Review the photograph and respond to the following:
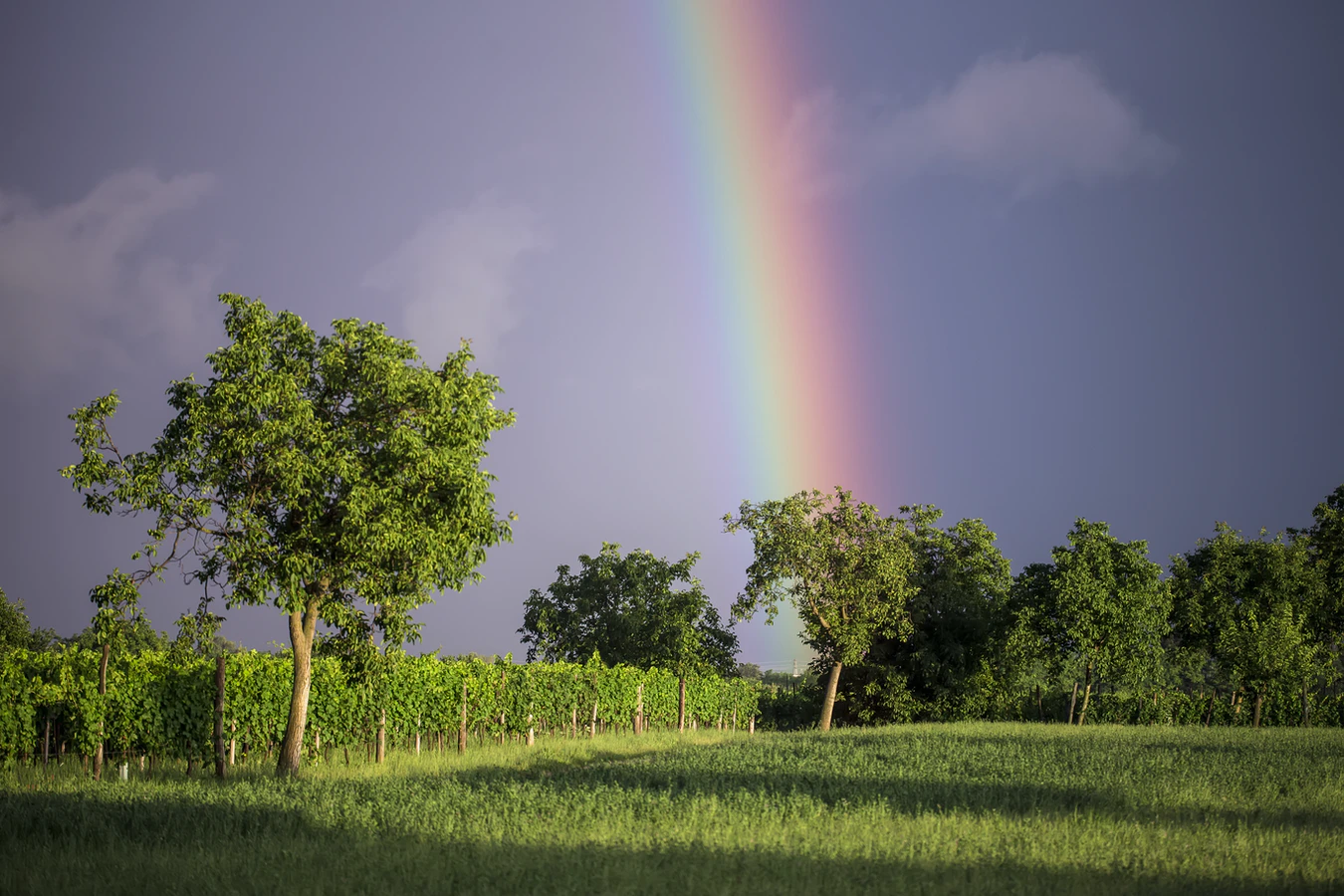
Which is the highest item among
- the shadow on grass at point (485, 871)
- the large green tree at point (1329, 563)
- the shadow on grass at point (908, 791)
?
the large green tree at point (1329, 563)

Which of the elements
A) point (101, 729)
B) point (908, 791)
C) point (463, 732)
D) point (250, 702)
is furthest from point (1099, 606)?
point (101, 729)

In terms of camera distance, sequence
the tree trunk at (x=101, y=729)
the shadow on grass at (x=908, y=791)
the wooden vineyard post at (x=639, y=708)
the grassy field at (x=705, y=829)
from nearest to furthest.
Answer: the grassy field at (x=705, y=829) < the shadow on grass at (x=908, y=791) < the tree trunk at (x=101, y=729) < the wooden vineyard post at (x=639, y=708)

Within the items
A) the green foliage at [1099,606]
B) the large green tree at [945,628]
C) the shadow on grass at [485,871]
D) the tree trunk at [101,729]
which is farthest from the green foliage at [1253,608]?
the tree trunk at [101,729]

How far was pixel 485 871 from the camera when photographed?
436 inches

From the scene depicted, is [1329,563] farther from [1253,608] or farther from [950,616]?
[950,616]

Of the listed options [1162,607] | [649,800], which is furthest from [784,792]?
[1162,607]

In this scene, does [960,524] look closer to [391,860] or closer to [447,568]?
[447,568]

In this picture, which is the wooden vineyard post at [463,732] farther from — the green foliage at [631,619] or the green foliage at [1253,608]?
the green foliage at [1253,608]

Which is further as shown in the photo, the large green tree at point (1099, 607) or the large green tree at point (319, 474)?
the large green tree at point (1099, 607)

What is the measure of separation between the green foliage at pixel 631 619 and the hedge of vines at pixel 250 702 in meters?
17.3

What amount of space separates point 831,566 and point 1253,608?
82.5 ft

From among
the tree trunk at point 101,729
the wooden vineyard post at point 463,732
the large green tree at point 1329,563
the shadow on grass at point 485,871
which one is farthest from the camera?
the large green tree at point 1329,563

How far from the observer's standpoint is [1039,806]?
666 inches

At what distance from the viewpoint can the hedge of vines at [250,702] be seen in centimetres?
2258
